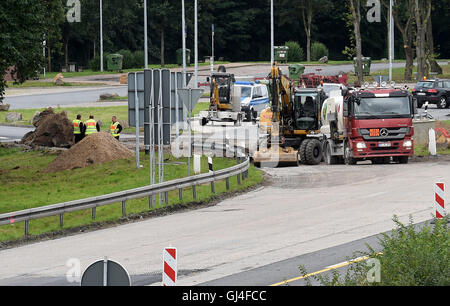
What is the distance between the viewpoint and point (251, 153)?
36219 millimetres

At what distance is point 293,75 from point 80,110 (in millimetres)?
24234

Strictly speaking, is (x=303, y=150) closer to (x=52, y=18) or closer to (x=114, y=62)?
(x=52, y=18)

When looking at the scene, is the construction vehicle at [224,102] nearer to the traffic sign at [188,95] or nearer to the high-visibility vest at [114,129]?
the high-visibility vest at [114,129]

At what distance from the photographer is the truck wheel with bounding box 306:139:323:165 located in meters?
34.3

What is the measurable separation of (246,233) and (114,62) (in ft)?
237

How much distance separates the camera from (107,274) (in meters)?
8.84

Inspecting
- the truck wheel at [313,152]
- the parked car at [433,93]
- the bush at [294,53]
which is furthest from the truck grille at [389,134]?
the bush at [294,53]

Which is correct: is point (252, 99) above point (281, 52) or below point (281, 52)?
below

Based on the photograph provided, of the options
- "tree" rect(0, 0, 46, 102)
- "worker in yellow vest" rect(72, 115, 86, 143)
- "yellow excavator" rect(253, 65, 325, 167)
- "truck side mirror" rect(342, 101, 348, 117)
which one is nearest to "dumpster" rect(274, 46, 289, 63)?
"worker in yellow vest" rect(72, 115, 86, 143)

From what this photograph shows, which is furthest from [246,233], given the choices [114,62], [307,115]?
Answer: [114,62]

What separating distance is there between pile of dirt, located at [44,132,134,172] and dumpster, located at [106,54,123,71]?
5387cm

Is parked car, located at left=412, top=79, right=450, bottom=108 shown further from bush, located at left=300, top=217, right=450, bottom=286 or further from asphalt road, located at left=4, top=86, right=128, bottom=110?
bush, located at left=300, top=217, right=450, bottom=286

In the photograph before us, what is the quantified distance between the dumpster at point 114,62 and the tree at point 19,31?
51574 mm
